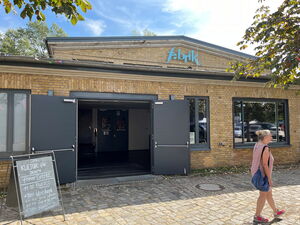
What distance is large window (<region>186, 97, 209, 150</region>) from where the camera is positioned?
8320 millimetres

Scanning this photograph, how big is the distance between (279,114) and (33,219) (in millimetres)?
9637

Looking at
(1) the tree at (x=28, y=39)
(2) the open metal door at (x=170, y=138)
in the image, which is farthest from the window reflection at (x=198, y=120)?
(1) the tree at (x=28, y=39)

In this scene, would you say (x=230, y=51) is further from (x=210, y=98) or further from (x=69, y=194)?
(x=69, y=194)

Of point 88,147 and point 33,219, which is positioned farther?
point 88,147

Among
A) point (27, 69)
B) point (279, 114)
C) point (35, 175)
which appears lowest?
point (35, 175)

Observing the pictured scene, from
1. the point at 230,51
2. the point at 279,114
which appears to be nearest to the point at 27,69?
the point at 279,114

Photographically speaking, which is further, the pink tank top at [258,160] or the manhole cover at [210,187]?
the manhole cover at [210,187]

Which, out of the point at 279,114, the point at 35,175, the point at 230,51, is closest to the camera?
the point at 35,175

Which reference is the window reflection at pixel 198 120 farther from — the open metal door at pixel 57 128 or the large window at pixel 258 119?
the open metal door at pixel 57 128

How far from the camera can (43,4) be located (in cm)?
329

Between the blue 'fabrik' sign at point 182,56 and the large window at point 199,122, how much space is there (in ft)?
20.7

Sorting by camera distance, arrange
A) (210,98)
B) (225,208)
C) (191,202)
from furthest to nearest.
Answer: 1. (210,98)
2. (191,202)
3. (225,208)

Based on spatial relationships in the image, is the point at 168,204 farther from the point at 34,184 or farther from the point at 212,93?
the point at 212,93

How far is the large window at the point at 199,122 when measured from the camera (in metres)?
8.32
